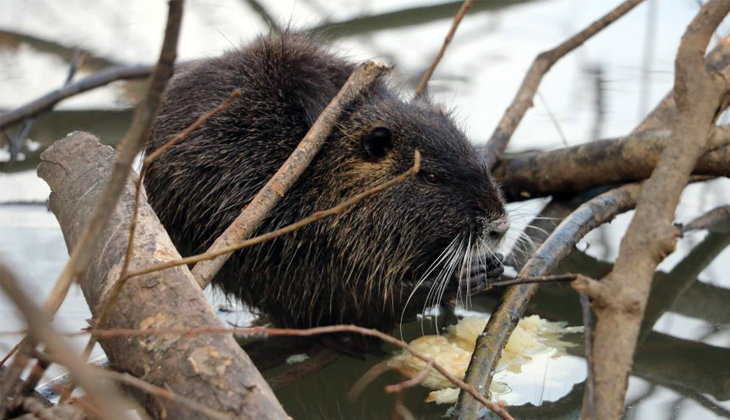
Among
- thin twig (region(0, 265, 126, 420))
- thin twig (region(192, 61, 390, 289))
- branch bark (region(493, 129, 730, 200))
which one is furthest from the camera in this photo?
branch bark (region(493, 129, 730, 200))

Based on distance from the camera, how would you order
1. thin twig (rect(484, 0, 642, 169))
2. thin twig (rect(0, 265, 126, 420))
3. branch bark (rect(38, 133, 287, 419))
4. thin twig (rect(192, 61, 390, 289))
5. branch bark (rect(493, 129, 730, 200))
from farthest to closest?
thin twig (rect(484, 0, 642, 169)) < branch bark (rect(493, 129, 730, 200)) < thin twig (rect(192, 61, 390, 289)) < branch bark (rect(38, 133, 287, 419)) < thin twig (rect(0, 265, 126, 420))

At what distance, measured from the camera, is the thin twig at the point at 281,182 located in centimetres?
235

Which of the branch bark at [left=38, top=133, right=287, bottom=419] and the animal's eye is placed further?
the animal's eye

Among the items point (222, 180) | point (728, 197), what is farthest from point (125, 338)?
point (728, 197)

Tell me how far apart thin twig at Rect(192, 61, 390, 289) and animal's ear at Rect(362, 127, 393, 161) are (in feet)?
0.66

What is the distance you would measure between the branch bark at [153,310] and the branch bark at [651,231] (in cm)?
64

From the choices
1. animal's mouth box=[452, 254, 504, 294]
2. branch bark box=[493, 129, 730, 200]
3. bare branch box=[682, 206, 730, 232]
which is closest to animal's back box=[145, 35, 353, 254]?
animal's mouth box=[452, 254, 504, 294]

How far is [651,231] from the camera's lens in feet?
6.10

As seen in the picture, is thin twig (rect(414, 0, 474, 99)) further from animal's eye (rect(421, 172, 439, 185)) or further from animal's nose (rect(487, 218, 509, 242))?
animal's nose (rect(487, 218, 509, 242))

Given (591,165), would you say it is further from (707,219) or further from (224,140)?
(224,140)

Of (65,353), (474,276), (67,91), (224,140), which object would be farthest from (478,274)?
(65,353)

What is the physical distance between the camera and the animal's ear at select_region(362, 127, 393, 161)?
2984 mm

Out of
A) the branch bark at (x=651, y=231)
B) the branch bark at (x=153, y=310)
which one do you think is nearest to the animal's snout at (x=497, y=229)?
the branch bark at (x=651, y=231)

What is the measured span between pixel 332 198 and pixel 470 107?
7.69 ft
